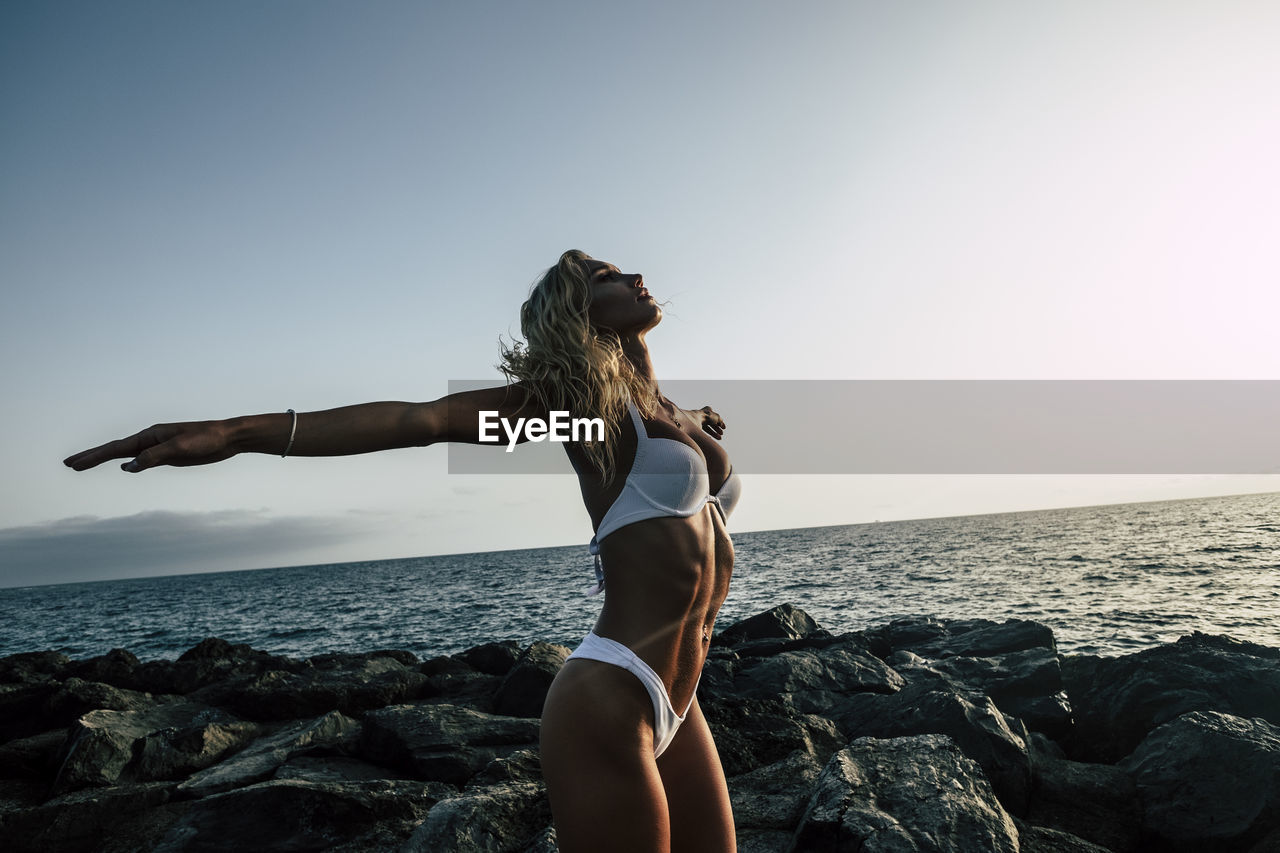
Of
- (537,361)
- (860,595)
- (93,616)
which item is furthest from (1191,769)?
(93,616)

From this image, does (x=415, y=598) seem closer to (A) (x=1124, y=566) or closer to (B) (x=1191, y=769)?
(A) (x=1124, y=566)

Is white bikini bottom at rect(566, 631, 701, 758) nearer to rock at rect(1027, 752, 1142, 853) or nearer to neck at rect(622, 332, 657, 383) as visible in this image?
neck at rect(622, 332, 657, 383)

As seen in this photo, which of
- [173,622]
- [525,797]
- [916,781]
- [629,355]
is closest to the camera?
[629,355]

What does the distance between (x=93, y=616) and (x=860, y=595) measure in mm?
49346

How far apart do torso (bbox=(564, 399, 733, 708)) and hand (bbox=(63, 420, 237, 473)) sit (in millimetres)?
875

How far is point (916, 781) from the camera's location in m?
3.40

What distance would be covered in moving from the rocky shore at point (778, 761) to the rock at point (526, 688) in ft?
0.08

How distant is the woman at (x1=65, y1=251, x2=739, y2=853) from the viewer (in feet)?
5.58

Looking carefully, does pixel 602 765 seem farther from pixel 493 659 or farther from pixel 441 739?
pixel 493 659

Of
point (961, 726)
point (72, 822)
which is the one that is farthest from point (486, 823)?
point (72, 822)

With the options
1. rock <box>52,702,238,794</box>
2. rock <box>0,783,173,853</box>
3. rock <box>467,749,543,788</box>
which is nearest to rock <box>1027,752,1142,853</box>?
rock <box>467,749,543,788</box>

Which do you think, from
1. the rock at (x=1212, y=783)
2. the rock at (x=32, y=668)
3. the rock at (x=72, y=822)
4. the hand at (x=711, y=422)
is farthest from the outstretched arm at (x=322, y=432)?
the rock at (x=32, y=668)

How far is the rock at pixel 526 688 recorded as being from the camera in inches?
309

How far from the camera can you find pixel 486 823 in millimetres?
3502
